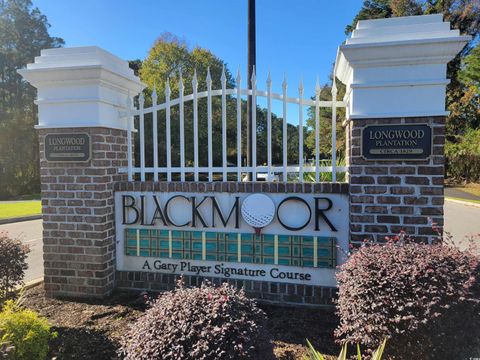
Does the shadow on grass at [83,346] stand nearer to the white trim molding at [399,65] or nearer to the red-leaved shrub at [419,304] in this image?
the red-leaved shrub at [419,304]

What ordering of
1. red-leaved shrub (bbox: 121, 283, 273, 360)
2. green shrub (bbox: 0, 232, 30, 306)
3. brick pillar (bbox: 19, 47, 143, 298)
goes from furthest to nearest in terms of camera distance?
brick pillar (bbox: 19, 47, 143, 298) < green shrub (bbox: 0, 232, 30, 306) < red-leaved shrub (bbox: 121, 283, 273, 360)

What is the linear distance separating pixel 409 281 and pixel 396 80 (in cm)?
195

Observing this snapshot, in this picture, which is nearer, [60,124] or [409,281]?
[409,281]

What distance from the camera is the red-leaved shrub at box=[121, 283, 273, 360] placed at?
6.67 feet

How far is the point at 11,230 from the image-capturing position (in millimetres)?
11047

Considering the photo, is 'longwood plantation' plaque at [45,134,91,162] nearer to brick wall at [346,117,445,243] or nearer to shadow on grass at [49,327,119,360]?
shadow on grass at [49,327,119,360]

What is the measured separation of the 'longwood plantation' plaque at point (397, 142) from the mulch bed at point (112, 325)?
66.6 inches

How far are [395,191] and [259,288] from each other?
5.78 feet

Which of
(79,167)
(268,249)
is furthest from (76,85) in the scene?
(268,249)

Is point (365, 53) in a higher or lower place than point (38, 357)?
higher

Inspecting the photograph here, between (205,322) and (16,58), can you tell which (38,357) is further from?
(16,58)

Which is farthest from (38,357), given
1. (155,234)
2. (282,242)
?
(282,242)

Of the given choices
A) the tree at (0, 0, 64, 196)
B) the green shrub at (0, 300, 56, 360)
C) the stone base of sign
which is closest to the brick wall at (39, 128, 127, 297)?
the stone base of sign

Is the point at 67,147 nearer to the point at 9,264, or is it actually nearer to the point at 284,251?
the point at 9,264
